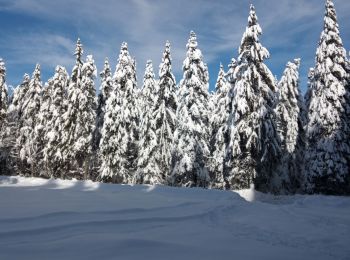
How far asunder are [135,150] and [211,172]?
853cm

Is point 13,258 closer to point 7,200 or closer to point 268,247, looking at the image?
point 268,247

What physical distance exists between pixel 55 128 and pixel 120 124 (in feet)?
28.3

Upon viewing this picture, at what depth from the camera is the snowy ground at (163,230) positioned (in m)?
5.97

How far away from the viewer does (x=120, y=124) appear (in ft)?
111

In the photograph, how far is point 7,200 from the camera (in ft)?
33.4

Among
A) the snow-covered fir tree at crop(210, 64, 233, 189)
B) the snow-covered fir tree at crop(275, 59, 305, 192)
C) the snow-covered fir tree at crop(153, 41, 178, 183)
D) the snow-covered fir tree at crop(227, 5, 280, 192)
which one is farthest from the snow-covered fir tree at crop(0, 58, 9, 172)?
the snow-covered fir tree at crop(275, 59, 305, 192)

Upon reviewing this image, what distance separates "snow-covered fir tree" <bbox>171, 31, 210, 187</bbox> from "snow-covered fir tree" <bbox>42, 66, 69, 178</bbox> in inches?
540

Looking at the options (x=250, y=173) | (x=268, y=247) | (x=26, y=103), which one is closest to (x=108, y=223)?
(x=268, y=247)

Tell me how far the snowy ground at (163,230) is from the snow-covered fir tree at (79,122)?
2545 cm

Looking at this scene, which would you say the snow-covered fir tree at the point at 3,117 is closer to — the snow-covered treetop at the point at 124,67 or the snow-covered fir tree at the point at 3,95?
the snow-covered fir tree at the point at 3,95

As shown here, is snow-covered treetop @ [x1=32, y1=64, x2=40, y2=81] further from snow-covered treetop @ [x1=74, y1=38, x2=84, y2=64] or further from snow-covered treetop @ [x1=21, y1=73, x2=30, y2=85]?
snow-covered treetop @ [x1=74, y1=38, x2=84, y2=64]

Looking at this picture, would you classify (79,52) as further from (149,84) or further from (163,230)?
(163,230)

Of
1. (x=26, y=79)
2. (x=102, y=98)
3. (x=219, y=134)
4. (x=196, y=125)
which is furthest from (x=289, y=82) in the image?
→ (x=26, y=79)

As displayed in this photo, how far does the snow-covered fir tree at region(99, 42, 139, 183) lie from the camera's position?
3306cm
